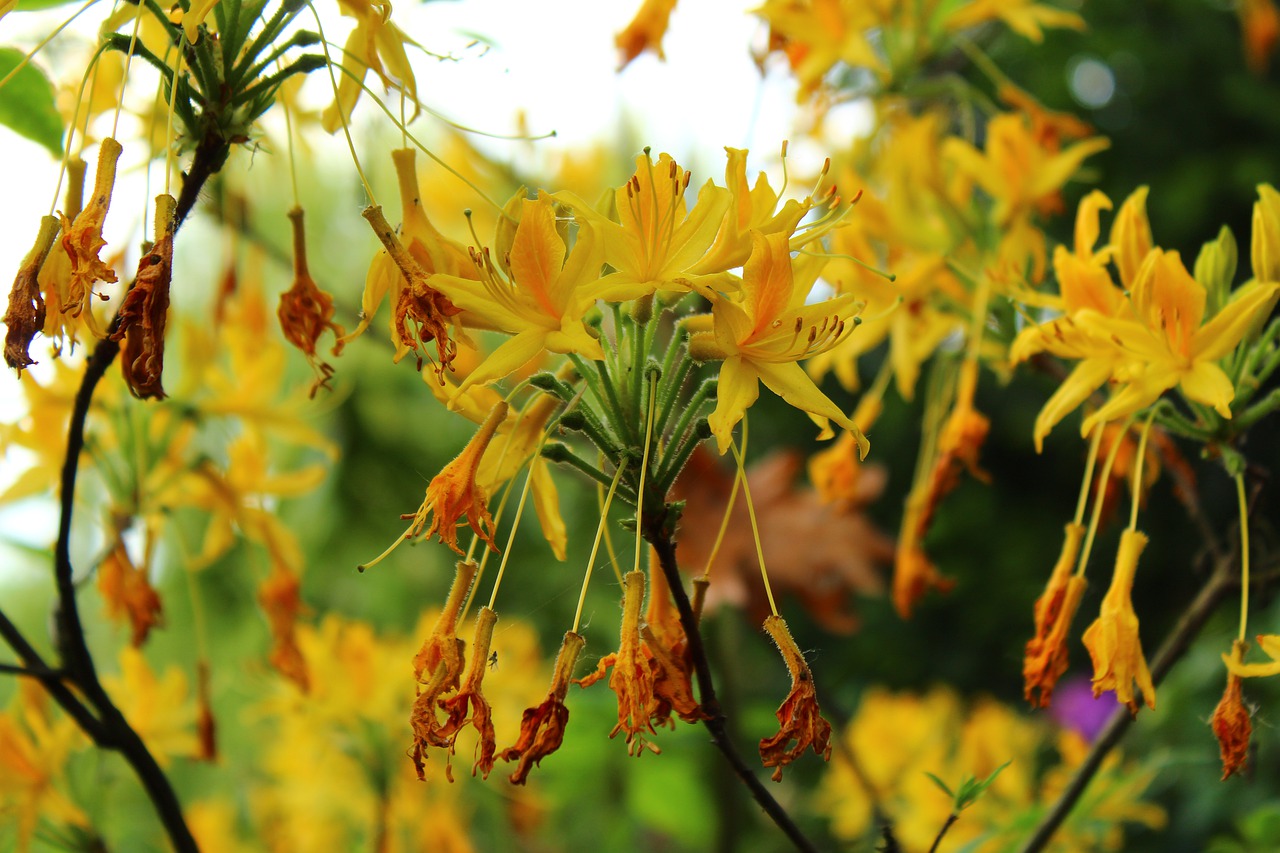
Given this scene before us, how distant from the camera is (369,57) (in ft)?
2.76

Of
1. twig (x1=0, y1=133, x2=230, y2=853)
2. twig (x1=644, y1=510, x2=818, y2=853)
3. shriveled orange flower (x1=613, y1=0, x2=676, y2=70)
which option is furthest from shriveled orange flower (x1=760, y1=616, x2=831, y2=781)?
shriveled orange flower (x1=613, y1=0, x2=676, y2=70)

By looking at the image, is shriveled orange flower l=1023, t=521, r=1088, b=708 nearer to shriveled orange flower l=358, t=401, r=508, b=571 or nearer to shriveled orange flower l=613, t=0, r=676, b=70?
shriveled orange flower l=358, t=401, r=508, b=571

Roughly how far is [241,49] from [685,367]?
1.38ft

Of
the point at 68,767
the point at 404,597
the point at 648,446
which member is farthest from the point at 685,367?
the point at 404,597

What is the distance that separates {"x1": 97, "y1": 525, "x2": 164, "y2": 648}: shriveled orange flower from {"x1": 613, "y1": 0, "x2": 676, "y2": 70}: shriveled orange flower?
903mm

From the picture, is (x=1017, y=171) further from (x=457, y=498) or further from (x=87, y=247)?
(x=87, y=247)

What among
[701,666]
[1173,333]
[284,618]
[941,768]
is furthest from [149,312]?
[941,768]

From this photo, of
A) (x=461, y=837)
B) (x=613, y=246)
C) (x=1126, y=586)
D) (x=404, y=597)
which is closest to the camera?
(x=613, y=246)

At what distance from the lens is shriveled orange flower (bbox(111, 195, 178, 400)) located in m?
0.71

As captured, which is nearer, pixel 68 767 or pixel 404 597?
pixel 68 767

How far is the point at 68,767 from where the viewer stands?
4.59 ft

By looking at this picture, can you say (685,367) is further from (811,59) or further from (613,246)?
(811,59)

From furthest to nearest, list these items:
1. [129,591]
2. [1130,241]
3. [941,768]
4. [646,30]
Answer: [941,768], [646,30], [129,591], [1130,241]

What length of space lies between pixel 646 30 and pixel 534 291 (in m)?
0.83
